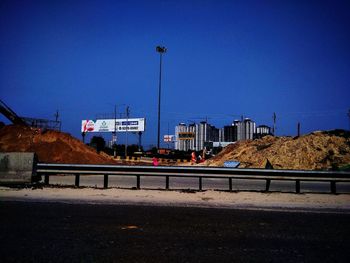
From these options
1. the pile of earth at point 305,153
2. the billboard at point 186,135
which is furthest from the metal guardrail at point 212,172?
the billboard at point 186,135

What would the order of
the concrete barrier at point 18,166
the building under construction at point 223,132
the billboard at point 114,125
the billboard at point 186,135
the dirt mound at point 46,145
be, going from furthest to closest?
the building under construction at point 223,132, the billboard at point 186,135, the billboard at point 114,125, the dirt mound at point 46,145, the concrete barrier at point 18,166

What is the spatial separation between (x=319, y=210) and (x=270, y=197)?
2247 millimetres

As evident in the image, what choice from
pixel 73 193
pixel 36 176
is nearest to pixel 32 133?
pixel 36 176

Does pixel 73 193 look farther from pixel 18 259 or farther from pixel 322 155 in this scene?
pixel 322 155

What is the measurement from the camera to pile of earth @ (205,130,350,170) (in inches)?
1342

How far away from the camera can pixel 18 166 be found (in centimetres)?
1236

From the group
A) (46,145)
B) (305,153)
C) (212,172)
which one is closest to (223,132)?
(305,153)

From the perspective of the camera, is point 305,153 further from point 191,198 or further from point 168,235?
point 168,235

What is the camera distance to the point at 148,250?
4.33m

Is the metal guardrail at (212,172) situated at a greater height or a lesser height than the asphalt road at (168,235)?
greater

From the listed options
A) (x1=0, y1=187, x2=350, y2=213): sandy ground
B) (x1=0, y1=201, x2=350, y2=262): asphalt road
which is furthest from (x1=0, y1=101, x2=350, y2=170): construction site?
(x1=0, y1=201, x2=350, y2=262): asphalt road

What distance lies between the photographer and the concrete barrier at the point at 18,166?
12266 millimetres

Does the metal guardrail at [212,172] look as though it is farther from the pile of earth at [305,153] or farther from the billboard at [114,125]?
the billboard at [114,125]

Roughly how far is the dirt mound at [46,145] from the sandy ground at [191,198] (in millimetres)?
21287
